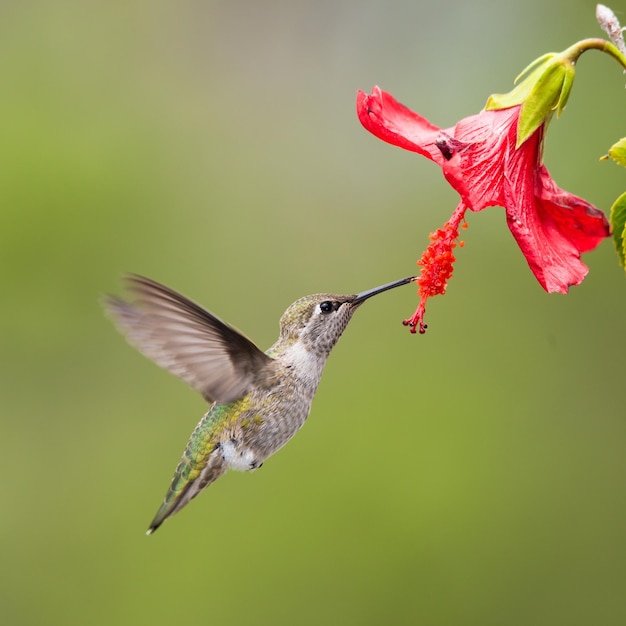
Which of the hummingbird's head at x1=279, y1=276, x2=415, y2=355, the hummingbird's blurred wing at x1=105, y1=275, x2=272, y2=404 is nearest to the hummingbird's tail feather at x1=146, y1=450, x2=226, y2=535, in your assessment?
the hummingbird's blurred wing at x1=105, y1=275, x2=272, y2=404

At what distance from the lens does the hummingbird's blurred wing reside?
1.75 m

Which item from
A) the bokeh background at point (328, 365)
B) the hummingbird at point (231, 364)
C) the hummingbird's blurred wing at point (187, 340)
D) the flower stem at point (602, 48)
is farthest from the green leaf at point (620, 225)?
A: the bokeh background at point (328, 365)

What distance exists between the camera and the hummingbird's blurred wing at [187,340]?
1.75 metres

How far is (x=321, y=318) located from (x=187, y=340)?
30cm

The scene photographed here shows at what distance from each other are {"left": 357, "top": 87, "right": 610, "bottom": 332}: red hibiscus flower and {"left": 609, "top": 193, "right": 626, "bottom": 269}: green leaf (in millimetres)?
78

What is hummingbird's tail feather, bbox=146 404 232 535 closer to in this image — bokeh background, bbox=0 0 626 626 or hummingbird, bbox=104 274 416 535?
hummingbird, bbox=104 274 416 535

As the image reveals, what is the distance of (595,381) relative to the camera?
3.93m

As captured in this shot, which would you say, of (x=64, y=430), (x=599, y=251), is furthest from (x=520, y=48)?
(x=64, y=430)

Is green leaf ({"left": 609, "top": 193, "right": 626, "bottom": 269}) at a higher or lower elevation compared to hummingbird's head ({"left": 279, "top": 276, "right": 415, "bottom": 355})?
lower

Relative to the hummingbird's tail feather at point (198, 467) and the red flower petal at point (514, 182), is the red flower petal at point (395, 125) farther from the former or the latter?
the hummingbird's tail feather at point (198, 467)

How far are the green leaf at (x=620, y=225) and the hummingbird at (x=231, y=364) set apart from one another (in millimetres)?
429

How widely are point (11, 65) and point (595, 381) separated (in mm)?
3270

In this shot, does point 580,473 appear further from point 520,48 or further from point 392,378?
point 520,48

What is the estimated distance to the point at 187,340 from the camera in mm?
1847
